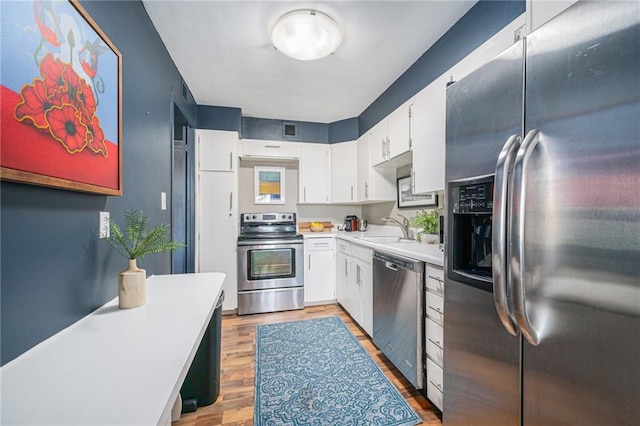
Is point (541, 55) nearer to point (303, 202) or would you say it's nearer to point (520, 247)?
point (520, 247)

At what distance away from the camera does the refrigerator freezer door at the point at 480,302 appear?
3.03 ft

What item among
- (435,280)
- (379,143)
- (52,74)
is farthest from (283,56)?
(435,280)

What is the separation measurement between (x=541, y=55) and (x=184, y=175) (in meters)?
3.16

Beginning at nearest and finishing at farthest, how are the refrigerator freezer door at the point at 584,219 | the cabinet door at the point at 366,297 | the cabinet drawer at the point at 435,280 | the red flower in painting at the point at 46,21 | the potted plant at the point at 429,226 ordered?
the refrigerator freezer door at the point at 584,219 → the red flower in painting at the point at 46,21 → the cabinet drawer at the point at 435,280 → the potted plant at the point at 429,226 → the cabinet door at the point at 366,297

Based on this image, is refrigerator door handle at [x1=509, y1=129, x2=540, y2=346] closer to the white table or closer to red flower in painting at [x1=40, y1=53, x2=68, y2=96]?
the white table

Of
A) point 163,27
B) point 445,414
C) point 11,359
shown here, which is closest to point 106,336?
point 11,359

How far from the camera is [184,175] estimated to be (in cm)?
304

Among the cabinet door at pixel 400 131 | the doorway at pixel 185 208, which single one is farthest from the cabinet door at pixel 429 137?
the doorway at pixel 185 208

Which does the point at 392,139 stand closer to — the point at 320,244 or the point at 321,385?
the point at 320,244

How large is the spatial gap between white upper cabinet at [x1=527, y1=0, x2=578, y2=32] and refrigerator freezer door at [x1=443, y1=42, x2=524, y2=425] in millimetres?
160

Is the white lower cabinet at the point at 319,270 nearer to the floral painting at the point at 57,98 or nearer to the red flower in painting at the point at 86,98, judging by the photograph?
the floral painting at the point at 57,98

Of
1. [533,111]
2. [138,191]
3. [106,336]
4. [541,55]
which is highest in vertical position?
[541,55]

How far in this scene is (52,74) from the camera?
0.81 metres

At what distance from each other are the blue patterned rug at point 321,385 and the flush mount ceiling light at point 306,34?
7.72ft
